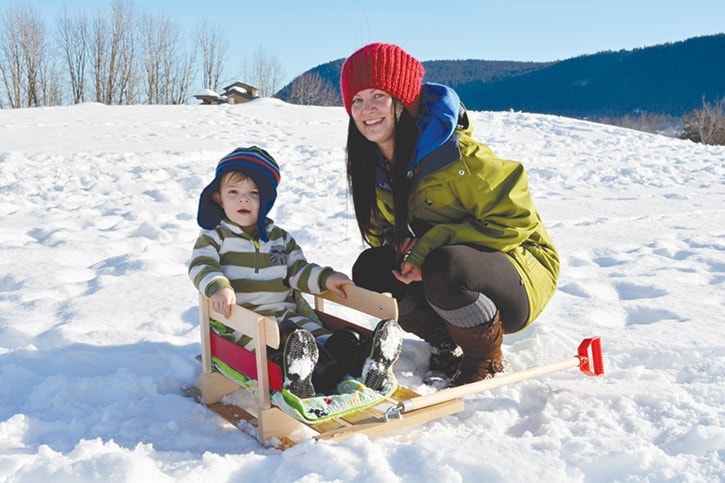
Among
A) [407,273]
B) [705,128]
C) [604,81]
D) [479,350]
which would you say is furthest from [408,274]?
[604,81]

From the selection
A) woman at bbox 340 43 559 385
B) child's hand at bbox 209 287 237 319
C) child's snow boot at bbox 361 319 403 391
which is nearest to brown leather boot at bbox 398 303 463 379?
woman at bbox 340 43 559 385

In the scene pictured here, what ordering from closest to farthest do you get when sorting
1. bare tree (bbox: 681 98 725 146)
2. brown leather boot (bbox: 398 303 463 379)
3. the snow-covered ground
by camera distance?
the snow-covered ground → brown leather boot (bbox: 398 303 463 379) → bare tree (bbox: 681 98 725 146)

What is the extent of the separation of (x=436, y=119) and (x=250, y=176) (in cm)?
74

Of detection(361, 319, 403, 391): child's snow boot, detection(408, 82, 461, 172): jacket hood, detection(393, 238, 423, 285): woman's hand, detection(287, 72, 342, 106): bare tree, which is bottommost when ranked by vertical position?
detection(361, 319, 403, 391): child's snow boot

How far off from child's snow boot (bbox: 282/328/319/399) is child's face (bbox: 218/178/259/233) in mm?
710

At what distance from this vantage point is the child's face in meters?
2.61

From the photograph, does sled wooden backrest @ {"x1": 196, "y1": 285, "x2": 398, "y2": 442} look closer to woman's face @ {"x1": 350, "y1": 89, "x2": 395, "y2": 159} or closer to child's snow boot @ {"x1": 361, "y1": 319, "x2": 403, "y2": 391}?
child's snow boot @ {"x1": 361, "y1": 319, "x2": 403, "y2": 391}

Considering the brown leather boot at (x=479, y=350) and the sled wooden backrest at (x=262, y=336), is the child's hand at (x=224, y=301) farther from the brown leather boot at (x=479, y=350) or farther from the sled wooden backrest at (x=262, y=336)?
the brown leather boot at (x=479, y=350)

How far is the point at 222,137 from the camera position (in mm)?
10133

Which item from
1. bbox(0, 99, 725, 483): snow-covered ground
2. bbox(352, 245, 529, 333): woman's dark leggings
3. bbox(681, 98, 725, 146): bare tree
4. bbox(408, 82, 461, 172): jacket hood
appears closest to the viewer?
bbox(0, 99, 725, 483): snow-covered ground

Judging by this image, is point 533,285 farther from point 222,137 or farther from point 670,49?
point 670,49

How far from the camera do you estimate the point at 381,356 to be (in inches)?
86.1

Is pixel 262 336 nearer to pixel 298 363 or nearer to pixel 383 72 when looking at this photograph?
pixel 298 363

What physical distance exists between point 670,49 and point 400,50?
430 feet
